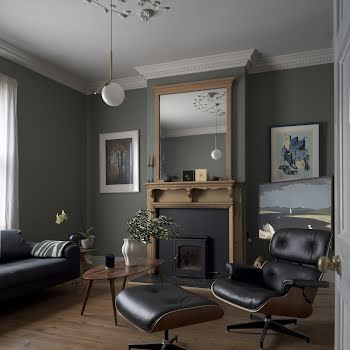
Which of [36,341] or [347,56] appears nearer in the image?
[347,56]

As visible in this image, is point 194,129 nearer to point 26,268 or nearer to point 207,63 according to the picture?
point 207,63

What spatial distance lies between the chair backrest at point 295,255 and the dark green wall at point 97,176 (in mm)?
2680

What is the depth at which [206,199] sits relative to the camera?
494cm

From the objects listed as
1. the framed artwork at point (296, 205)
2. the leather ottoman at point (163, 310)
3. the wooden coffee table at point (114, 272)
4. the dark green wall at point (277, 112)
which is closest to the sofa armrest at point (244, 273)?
the leather ottoman at point (163, 310)

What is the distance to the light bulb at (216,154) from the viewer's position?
16.1 feet

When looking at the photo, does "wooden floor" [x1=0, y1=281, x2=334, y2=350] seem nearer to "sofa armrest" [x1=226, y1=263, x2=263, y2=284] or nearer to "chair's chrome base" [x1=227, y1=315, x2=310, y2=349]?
"chair's chrome base" [x1=227, y1=315, x2=310, y2=349]

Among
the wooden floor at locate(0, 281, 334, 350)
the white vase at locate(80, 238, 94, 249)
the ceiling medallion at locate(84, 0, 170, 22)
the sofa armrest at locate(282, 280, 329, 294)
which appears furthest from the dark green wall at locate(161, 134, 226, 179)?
the sofa armrest at locate(282, 280, 329, 294)

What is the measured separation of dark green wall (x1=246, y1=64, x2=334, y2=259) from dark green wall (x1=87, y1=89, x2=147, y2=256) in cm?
161

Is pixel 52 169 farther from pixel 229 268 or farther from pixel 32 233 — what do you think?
pixel 229 268

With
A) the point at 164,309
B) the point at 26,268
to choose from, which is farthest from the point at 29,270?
the point at 164,309

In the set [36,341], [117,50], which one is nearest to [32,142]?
[117,50]

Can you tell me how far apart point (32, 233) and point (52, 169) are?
935 mm

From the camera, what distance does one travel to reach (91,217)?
19.5ft

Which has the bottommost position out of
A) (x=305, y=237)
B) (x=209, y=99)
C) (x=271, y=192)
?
(x=305, y=237)
